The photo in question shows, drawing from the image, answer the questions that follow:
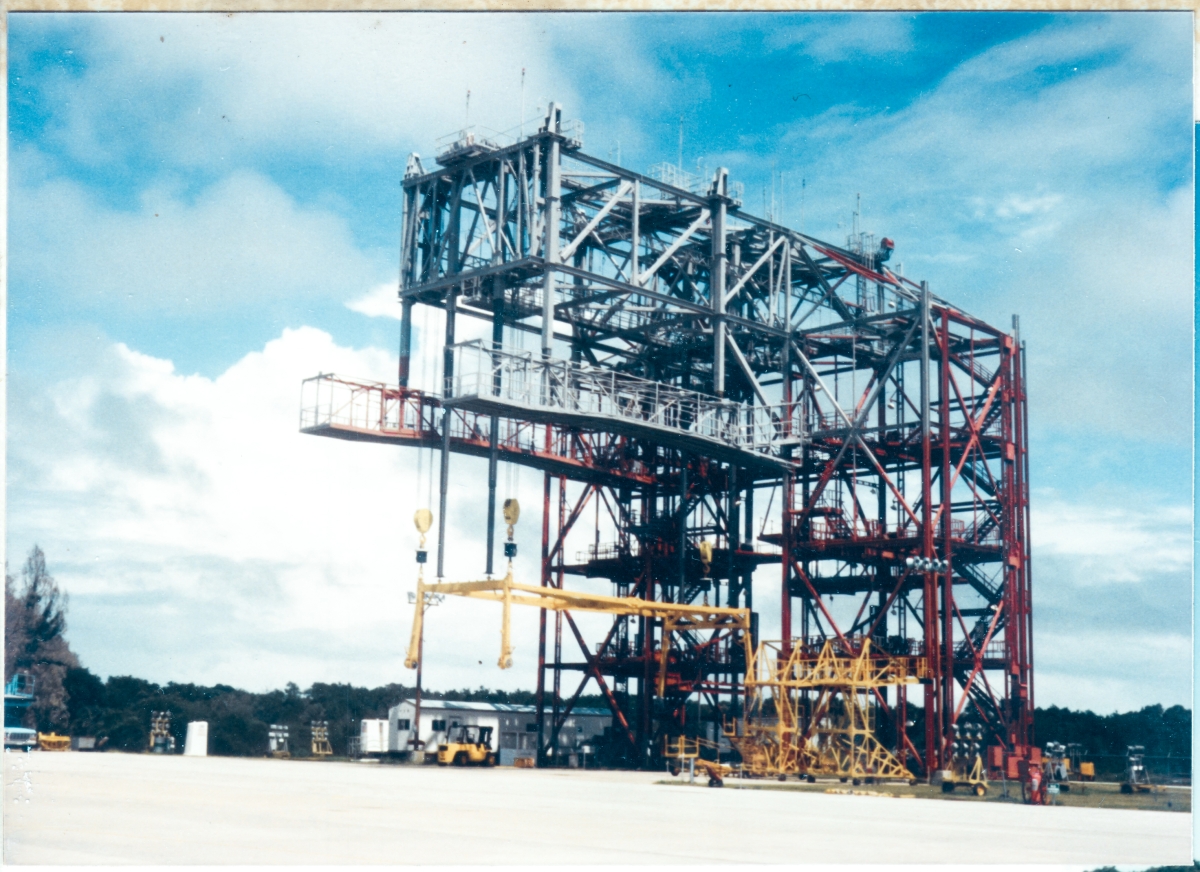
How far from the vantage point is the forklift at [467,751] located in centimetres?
5550

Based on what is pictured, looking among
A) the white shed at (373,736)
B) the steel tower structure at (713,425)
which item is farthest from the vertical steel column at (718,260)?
the white shed at (373,736)

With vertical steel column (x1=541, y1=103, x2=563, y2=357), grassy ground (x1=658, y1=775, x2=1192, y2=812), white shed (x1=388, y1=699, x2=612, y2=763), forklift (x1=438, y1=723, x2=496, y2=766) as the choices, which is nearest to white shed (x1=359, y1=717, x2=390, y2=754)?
white shed (x1=388, y1=699, x2=612, y2=763)

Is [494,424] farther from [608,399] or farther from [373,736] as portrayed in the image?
[373,736]

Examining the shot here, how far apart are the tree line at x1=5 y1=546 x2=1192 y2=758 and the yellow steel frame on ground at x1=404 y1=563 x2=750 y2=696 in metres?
14.8

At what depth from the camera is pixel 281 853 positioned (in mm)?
22031

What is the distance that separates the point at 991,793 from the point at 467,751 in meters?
21.5

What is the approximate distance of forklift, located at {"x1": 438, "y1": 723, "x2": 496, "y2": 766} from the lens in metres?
55.5

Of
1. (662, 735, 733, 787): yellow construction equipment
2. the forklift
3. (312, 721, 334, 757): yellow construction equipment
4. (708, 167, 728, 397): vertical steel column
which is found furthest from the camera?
(312, 721, 334, 757): yellow construction equipment

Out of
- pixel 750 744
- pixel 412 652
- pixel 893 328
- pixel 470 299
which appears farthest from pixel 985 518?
pixel 412 652

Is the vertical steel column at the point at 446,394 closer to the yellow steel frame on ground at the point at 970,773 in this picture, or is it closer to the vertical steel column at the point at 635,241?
the vertical steel column at the point at 635,241

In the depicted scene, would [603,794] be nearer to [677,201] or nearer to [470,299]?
[470,299]

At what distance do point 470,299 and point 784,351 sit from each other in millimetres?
15207

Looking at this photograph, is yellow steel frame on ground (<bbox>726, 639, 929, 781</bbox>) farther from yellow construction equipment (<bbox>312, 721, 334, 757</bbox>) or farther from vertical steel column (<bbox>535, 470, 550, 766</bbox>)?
yellow construction equipment (<bbox>312, 721, 334, 757</bbox>)

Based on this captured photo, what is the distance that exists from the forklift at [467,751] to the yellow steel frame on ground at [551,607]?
9074 mm
